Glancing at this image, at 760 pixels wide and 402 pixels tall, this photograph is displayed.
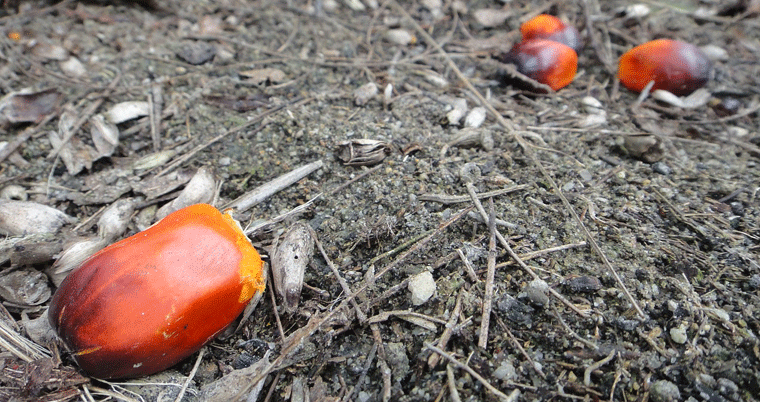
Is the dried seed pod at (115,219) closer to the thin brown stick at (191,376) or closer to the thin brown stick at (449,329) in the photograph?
the thin brown stick at (191,376)

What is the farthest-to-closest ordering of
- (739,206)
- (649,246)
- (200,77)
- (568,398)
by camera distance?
(200,77), (739,206), (649,246), (568,398)

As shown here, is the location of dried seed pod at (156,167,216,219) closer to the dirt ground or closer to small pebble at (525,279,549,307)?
the dirt ground

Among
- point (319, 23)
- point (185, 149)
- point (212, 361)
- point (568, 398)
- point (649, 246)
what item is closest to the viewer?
point (568, 398)

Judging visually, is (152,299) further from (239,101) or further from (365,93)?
(365,93)

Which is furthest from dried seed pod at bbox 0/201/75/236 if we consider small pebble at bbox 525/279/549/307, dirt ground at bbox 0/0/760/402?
small pebble at bbox 525/279/549/307

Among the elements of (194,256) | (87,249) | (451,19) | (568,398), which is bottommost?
(87,249)

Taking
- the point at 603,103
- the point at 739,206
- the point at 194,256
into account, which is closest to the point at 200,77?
the point at 194,256

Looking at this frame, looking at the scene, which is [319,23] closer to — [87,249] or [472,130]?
[472,130]

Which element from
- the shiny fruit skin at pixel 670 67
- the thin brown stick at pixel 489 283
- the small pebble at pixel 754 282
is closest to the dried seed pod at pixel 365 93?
the thin brown stick at pixel 489 283
